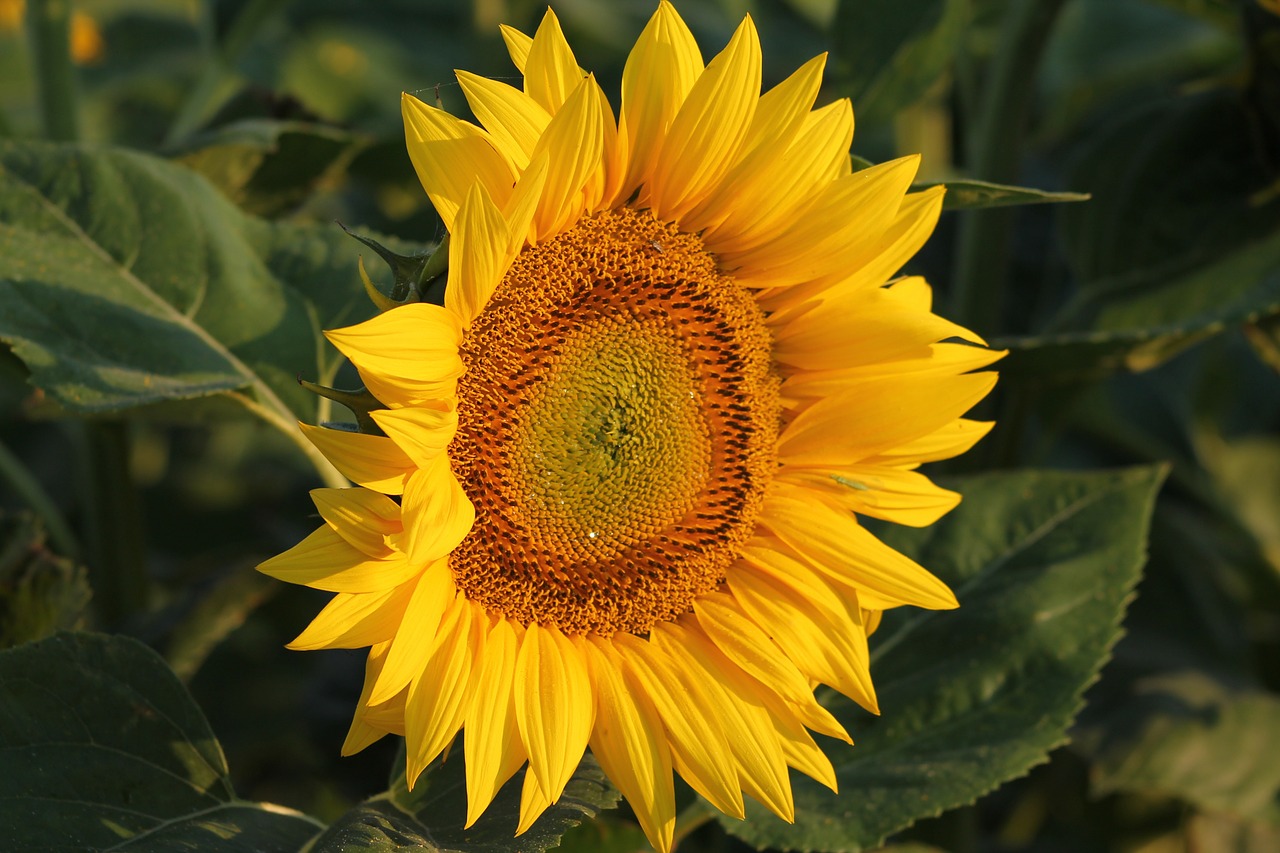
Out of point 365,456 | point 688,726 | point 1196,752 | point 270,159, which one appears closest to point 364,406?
point 365,456

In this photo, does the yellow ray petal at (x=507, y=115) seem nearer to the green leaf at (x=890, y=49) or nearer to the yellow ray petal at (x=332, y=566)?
the yellow ray petal at (x=332, y=566)

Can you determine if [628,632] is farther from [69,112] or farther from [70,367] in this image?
[69,112]

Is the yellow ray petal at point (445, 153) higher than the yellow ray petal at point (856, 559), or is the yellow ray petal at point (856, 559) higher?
the yellow ray petal at point (445, 153)

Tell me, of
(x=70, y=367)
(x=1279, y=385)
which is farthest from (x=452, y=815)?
(x=1279, y=385)

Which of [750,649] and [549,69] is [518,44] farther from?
[750,649]

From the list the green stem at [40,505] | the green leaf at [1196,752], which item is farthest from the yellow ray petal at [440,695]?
the green leaf at [1196,752]

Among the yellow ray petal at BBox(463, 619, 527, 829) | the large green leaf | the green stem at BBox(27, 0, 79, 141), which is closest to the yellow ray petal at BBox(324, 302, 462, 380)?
the yellow ray petal at BBox(463, 619, 527, 829)
